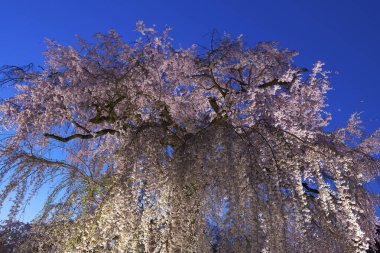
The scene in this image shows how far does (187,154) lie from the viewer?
4.46m

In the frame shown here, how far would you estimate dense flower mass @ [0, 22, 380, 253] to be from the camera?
410 centimetres

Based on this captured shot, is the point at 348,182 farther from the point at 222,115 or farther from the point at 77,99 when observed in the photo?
the point at 77,99

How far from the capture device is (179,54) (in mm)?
6980

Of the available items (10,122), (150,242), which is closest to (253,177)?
(150,242)

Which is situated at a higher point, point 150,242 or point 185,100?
point 185,100

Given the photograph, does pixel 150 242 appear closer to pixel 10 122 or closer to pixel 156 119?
pixel 156 119

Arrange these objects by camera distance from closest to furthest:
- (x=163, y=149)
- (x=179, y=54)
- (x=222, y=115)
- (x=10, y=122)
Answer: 1. (x=163, y=149)
2. (x=222, y=115)
3. (x=179, y=54)
4. (x=10, y=122)

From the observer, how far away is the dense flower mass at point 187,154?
13.4 feet

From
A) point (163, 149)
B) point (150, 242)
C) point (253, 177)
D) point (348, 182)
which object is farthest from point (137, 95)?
point (348, 182)

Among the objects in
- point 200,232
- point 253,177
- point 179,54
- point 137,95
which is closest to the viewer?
point 253,177

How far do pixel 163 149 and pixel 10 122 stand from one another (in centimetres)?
415

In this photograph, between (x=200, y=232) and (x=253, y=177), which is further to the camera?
(x=200, y=232)

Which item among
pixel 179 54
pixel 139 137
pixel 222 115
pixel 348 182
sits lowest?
pixel 139 137

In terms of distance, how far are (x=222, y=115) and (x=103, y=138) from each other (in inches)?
136
